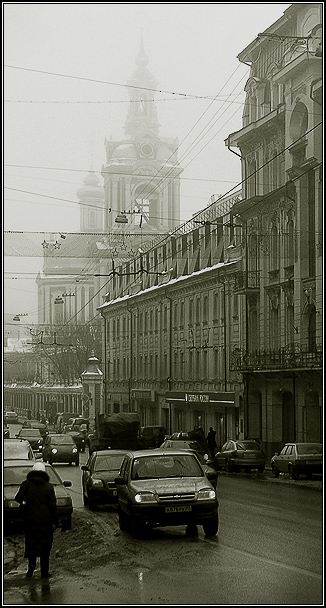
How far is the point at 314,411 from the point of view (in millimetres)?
42781

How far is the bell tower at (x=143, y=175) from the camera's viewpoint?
2100 inches

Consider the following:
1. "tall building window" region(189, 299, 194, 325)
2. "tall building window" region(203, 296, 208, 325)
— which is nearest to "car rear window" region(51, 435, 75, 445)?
"tall building window" region(203, 296, 208, 325)

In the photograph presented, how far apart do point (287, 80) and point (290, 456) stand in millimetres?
18082

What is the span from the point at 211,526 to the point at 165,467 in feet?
4.36

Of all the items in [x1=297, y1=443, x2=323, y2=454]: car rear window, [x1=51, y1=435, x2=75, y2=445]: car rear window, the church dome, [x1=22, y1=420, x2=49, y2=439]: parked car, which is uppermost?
the church dome

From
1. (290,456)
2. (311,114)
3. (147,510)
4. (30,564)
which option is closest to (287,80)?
(311,114)

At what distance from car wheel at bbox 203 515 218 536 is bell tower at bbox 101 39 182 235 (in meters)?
32.7

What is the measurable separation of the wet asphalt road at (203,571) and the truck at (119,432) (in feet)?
91.3

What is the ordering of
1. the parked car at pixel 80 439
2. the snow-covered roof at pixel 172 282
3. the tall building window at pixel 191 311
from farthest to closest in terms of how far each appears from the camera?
1. the tall building window at pixel 191 311
2. the parked car at pixel 80 439
3. the snow-covered roof at pixel 172 282

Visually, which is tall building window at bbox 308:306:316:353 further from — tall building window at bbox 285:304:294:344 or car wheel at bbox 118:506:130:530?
car wheel at bbox 118:506:130:530

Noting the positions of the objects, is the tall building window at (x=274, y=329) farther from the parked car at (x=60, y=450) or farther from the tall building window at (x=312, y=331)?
the parked car at (x=60, y=450)

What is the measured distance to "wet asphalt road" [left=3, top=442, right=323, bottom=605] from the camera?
10930 millimetres

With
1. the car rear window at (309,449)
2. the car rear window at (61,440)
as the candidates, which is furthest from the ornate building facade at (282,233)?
the car rear window at (61,440)

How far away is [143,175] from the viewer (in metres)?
74.4
